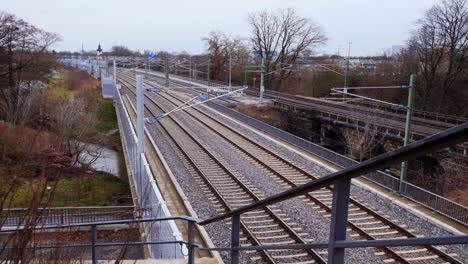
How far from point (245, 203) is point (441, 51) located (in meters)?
28.4

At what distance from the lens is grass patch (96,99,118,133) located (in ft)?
143

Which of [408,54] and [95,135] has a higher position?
[408,54]

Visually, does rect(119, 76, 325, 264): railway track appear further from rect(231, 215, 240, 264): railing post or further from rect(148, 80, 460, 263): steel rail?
rect(231, 215, 240, 264): railing post

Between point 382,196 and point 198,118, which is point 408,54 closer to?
point 198,118

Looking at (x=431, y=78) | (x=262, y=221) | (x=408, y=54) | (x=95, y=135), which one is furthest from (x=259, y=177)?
(x=408, y=54)

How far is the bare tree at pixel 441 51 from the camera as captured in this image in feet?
110

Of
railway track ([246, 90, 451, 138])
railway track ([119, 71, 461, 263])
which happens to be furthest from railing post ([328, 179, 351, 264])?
railway track ([246, 90, 451, 138])

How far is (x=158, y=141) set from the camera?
2259cm

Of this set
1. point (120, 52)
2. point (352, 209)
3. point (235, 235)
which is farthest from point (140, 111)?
point (120, 52)

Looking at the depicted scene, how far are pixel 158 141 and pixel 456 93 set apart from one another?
2734 centimetres

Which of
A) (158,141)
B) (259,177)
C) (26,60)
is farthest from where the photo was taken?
(26,60)

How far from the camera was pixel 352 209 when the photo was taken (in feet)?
40.5

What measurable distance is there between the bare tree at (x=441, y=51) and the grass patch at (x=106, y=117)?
31.6 metres

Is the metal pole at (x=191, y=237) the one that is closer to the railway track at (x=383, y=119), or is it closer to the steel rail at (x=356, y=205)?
the steel rail at (x=356, y=205)
